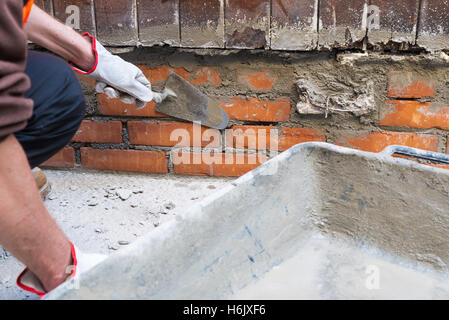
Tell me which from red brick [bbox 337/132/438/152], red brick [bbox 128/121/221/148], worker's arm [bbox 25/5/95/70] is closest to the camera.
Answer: worker's arm [bbox 25/5/95/70]

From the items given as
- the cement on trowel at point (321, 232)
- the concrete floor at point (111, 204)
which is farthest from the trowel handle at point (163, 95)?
the cement on trowel at point (321, 232)

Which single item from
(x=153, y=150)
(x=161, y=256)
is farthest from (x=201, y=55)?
(x=161, y=256)

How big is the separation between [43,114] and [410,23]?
1105 mm

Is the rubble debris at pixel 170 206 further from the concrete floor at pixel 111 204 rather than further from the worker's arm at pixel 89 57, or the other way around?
the worker's arm at pixel 89 57

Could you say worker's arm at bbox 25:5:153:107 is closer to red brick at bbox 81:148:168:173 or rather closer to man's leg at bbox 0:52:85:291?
man's leg at bbox 0:52:85:291

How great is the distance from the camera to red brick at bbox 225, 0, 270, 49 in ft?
4.70

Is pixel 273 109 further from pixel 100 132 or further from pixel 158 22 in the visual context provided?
pixel 100 132

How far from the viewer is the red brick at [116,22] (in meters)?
1.48

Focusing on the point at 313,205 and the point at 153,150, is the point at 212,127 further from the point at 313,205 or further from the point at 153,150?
A: the point at 313,205

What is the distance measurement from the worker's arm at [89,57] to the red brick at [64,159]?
458 millimetres

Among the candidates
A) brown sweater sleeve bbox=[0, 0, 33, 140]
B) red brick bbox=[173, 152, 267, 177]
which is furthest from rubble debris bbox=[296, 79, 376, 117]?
brown sweater sleeve bbox=[0, 0, 33, 140]

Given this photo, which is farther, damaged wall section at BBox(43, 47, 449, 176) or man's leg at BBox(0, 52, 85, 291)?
damaged wall section at BBox(43, 47, 449, 176)

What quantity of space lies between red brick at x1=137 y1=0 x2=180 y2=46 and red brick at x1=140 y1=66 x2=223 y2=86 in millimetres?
117

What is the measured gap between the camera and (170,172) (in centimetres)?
174
